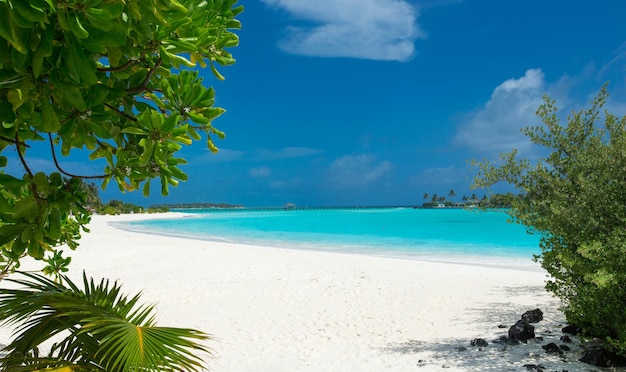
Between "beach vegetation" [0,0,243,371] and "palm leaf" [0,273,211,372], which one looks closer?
"beach vegetation" [0,0,243,371]

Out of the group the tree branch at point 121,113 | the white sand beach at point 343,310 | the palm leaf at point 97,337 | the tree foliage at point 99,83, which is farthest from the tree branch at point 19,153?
the white sand beach at point 343,310

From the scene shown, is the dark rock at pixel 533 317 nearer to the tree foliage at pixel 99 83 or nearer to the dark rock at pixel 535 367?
the dark rock at pixel 535 367

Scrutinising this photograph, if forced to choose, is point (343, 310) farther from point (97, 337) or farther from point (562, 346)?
point (97, 337)

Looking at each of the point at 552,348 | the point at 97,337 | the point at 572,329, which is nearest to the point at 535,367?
the point at 552,348

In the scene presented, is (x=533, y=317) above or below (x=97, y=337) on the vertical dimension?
below

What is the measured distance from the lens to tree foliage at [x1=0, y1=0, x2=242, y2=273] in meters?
1.27

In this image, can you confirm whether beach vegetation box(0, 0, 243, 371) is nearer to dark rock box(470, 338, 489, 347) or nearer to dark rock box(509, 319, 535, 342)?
dark rock box(470, 338, 489, 347)

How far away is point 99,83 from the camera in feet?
5.47

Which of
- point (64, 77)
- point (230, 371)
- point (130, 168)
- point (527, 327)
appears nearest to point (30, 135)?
point (130, 168)

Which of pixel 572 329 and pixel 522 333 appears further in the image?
pixel 572 329

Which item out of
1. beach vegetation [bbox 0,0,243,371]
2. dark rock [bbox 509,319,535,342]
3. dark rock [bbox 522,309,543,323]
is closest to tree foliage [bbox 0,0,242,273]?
beach vegetation [bbox 0,0,243,371]

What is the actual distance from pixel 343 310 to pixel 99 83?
963cm

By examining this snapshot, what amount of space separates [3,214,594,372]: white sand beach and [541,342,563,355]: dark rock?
0.32 feet

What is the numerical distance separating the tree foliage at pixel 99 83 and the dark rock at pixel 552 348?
717 cm
